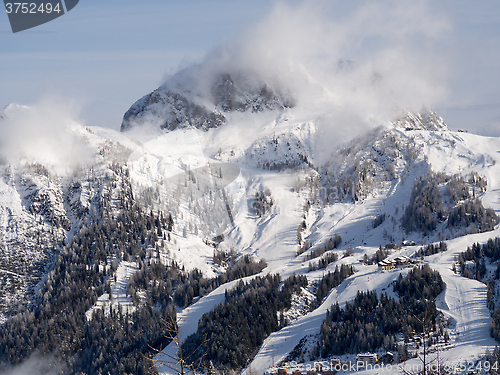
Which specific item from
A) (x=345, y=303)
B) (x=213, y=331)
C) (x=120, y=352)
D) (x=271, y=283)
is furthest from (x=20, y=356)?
(x=345, y=303)

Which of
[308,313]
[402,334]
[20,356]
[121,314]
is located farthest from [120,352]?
→ [402,334]

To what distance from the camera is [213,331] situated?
144 m

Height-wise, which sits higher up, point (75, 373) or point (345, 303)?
point (345, 303)

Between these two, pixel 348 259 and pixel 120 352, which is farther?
pixel 348 259

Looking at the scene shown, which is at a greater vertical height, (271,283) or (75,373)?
(271,283)

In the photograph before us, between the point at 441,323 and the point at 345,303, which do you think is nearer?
the point at 441,323

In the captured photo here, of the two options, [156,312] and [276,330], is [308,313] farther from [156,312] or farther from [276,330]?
[156,312]

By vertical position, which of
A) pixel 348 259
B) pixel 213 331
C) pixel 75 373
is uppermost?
pixel 348 259

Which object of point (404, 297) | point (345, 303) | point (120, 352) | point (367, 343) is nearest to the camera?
Result: point (367, 343)

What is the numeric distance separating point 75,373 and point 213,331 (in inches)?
2372

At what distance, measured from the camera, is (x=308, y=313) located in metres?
150

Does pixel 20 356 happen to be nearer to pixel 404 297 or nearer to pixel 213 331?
pixel 213 331

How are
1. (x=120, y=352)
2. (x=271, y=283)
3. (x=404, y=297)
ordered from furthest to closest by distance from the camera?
1. (x=271, y=283)
2. (x=120, y=352)
3. (x=404, y=297)

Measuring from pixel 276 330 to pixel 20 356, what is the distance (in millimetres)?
111009
